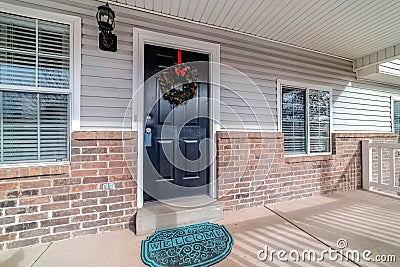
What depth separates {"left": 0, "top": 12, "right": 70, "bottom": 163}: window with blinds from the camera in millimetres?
1937

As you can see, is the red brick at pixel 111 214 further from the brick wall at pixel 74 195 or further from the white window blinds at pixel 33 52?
the white window blinds at pixel 33 52

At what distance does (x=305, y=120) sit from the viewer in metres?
3.56

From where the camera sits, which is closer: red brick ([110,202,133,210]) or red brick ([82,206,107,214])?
red brick ([82,206,107,214])

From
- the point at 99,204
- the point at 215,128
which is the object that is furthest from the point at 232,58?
the point at 99,204

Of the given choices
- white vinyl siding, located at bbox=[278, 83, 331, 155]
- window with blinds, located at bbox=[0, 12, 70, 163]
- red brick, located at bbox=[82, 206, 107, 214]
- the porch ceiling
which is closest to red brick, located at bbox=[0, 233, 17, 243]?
red brick, located at bbox=[82, 206, 107, 214]

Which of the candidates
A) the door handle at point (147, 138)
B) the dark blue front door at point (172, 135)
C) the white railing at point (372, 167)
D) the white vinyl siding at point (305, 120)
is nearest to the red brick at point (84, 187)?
the dark blue front door at point (172, 135)

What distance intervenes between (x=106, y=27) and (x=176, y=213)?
7.31ft

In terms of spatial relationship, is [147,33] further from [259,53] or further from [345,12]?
[345,12]

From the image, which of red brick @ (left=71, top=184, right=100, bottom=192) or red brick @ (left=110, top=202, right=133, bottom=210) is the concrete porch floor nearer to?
red brick @ (left=110, top=202, right=133, bottom=210)

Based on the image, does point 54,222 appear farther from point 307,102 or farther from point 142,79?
point 307,102

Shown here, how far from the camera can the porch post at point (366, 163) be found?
396 centimetres

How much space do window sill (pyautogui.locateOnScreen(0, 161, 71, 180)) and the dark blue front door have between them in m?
0.86

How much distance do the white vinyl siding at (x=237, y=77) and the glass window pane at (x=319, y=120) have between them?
194 millimetres

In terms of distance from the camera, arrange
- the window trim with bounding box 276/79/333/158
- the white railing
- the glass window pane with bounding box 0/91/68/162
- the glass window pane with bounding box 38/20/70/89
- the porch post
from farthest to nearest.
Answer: the porch post
the white railing
the window trim with bounding box 276/79/333/158
the glass window pane with bounding box 38/20/70/89
the glass window pane with bounding box 0/91/68/162
